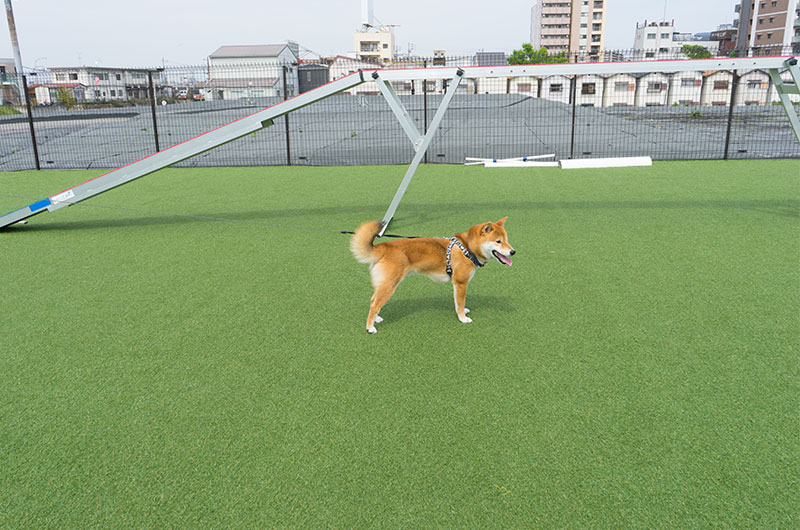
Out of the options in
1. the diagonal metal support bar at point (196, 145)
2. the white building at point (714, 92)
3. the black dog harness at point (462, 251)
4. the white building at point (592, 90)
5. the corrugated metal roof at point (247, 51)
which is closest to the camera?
the black dog harness at point (462, 251)

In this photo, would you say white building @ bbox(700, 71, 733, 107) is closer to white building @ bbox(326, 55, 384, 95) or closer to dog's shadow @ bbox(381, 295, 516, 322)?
white building @ bbox(326, 55, 384, 95)

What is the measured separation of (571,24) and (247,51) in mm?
63695

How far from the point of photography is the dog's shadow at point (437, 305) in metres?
4.32

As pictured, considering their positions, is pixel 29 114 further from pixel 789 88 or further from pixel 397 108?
pixel 789 88

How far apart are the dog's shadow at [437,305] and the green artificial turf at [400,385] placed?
0.14ft

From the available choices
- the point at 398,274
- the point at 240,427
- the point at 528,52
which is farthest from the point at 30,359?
the point at 528,52

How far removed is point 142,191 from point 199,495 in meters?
8.88

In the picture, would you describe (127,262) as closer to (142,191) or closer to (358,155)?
(142,191)

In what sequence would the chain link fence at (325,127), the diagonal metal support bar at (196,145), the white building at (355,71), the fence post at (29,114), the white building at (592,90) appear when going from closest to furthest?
the diagonal metal support bar at (196,145), the white building at (355,71), the fence post at (29,114), the chain link fence at (325,127), the white building at (592,90)

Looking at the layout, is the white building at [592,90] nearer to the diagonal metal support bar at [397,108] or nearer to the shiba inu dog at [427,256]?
the diagonal metal support bar at [397,108]

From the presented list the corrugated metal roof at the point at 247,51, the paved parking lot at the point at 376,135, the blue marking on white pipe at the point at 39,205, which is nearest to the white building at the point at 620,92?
the paved parking lot at the point at 376,135

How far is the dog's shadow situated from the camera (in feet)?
14.2

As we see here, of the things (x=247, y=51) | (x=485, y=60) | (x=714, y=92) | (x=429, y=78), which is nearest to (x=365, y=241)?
(x=429, y=78)

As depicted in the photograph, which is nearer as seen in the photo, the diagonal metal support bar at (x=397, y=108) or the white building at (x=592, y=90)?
the diagonal metal support bar at (x=397, y=108)
